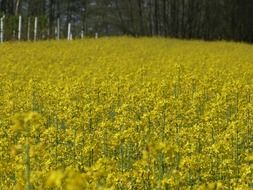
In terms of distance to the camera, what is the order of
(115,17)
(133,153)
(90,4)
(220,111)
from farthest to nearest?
(90,4) → (115,17) → (220,111) → (133,153)

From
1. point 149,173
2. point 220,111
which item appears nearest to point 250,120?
point 220,111

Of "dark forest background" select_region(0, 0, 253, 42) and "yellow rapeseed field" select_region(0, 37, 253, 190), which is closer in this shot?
"yellow rapeseed field" select_region(0, 37, 253, 190)

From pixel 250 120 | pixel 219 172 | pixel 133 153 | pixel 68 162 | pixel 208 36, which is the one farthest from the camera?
pixel 208 36

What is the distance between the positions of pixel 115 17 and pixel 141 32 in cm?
534

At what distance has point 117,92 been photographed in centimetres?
1289

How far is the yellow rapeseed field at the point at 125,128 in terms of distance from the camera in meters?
5.35

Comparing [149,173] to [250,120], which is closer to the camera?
[149,173]

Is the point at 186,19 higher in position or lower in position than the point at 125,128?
higher

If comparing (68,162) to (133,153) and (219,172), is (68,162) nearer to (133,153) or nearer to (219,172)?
(133,153)

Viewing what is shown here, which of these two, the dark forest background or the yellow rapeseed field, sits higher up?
the dark forest background

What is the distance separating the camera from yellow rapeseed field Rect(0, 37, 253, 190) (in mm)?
5348

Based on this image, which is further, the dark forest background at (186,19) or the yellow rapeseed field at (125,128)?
the dark forest background at (186,19)

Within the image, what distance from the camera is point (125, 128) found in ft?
30.0

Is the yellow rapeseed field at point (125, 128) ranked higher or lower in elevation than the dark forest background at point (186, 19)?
lower
